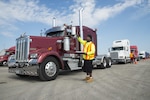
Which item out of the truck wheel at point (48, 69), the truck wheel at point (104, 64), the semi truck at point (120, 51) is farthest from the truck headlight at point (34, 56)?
the semi truck at point (120, 51)

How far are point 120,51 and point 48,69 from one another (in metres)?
16.8

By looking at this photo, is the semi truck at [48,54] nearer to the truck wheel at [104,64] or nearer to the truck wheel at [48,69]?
the truck wheel at [48,69]

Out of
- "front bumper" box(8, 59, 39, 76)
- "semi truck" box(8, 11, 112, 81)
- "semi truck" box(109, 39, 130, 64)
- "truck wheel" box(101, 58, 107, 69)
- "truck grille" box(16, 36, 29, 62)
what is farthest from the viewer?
"semi truck" box(109, 39, 130, 64)

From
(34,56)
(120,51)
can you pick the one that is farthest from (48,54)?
(120,51)

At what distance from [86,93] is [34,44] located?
4.17m

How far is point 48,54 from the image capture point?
7641 mm

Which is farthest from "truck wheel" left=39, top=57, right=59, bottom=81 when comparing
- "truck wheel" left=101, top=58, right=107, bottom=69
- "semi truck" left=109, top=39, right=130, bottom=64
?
"semi truck" left=109, top=39, right=130, bottom=64

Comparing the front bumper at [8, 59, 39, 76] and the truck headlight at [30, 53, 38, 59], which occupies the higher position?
the truck headlight at [30, 53, 38, 59]

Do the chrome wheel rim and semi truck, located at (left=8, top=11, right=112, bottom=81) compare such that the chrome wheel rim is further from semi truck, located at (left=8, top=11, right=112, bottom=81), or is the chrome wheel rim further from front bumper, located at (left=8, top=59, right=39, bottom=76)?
front bumper, located at (left=8, top=59, right=39, bottom=76)

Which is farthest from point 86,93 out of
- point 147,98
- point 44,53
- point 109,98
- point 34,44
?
point 34,44

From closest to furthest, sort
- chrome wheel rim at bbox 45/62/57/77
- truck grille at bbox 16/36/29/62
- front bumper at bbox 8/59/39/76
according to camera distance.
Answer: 1. front bumper at bbox 8/59/39/76
2. chrome wheel rim at bbox 45/62/57/77
3. truck grille at bbox 16/36/29/62

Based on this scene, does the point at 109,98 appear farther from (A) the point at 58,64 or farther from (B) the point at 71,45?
(B) the point at 71,45

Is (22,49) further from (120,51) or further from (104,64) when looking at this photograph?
(120,51)

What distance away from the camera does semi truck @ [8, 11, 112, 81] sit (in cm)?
743
